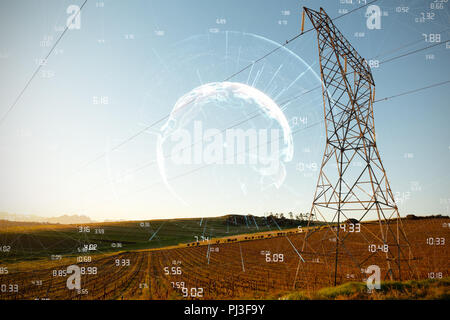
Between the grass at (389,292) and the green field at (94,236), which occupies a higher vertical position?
the grass at (389,292)

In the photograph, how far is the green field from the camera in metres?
56.0

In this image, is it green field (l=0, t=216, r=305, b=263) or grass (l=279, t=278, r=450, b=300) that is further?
green field (l=0, t=216, r=305, b=263)

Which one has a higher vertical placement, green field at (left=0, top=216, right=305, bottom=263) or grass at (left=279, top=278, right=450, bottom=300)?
grass at (left=279, top=278, right=450, bottom=300)

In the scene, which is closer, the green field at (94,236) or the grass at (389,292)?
the grass at (389,292)

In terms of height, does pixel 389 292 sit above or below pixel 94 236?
above

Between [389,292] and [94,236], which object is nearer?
[389,292]

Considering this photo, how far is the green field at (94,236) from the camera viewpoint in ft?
184

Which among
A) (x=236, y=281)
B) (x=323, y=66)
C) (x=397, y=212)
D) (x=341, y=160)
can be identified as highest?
(x=323, y=66)

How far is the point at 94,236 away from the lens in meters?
87.0
